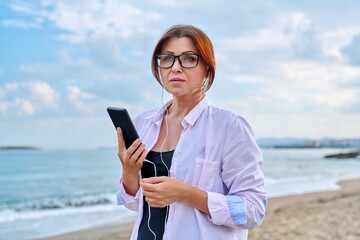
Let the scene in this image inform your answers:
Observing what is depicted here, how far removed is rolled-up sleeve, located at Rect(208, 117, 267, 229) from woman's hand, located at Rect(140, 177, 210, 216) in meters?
0.03

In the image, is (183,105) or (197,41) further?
(183,105)

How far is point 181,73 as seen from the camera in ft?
5.24

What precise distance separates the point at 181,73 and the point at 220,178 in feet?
1.22

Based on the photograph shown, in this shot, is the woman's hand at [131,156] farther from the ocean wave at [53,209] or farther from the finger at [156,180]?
the ocean wave at [53,209]

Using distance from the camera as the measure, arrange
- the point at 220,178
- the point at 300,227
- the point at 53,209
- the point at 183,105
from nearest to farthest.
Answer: the point at 220,178 → the point at 183,105 → the point at 300,227 → the point at 53,209

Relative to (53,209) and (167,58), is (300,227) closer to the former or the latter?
(167,58)

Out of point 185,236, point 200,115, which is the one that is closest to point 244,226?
point 185,236

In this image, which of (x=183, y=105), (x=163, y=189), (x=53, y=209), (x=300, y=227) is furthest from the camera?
(x=53, y=209)

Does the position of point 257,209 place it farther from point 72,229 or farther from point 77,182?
point 77,182

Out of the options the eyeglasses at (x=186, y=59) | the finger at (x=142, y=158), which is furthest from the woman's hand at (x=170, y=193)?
the eyeglasses at (x=186, y=59)

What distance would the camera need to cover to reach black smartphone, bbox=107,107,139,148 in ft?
→ 5.13

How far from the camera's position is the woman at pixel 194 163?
1.50 meters

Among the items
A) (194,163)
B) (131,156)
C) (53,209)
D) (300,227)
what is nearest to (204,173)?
(194,163)

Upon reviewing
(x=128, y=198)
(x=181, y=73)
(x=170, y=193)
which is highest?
(x=181, y=73)
